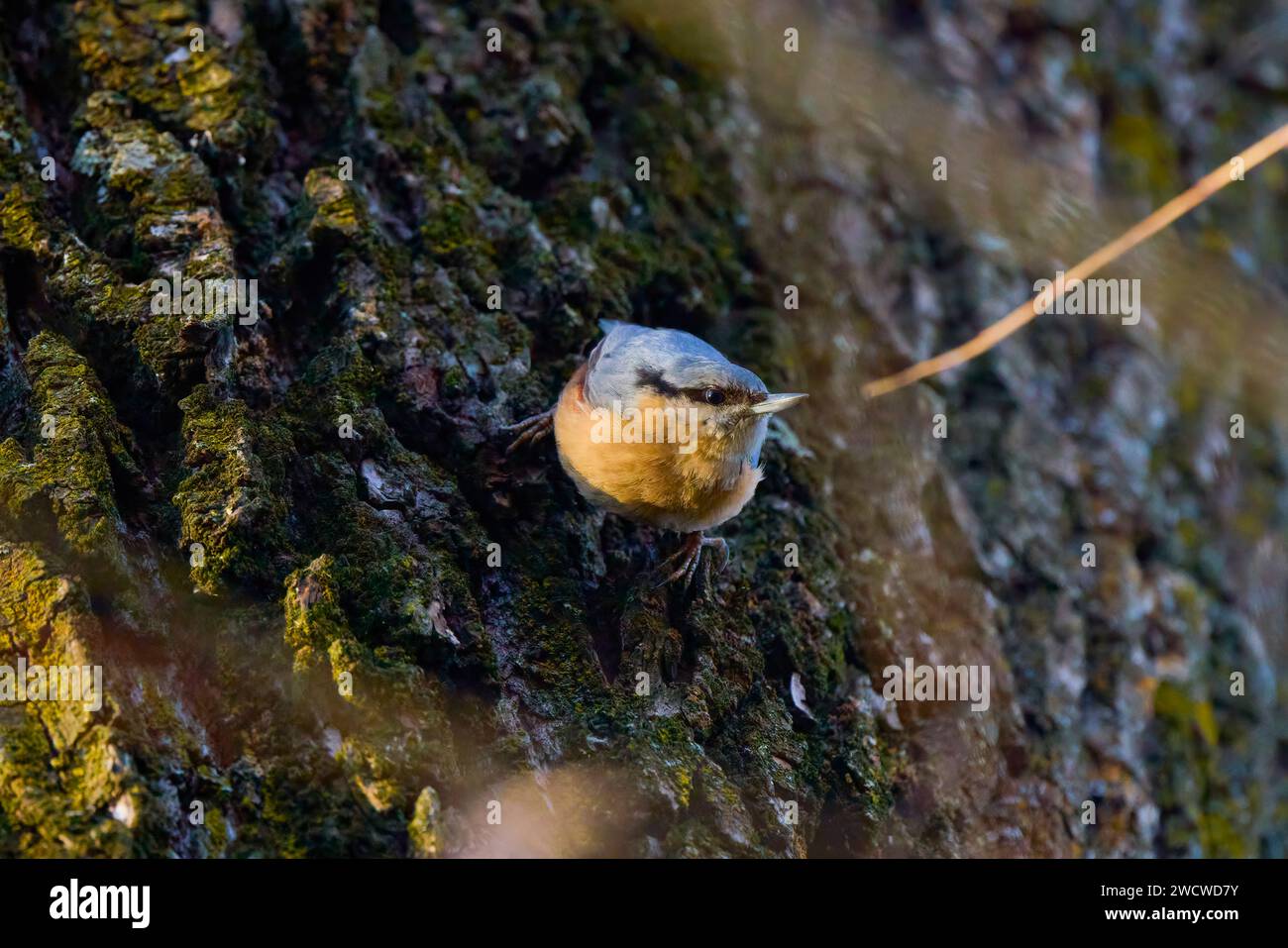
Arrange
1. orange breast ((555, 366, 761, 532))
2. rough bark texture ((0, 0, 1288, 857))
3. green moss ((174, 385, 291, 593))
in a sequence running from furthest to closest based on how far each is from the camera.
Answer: orange breast ((555, 366, 761, 532)) → green moss ((174, 385, 291, 593)) → rough bark texture ((0, 0, 1288, 857))

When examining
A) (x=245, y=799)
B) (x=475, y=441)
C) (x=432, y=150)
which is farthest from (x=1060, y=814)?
(x=432, y=150)

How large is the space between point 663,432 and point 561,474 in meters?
0.36

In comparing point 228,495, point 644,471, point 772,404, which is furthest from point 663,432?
point 228,495

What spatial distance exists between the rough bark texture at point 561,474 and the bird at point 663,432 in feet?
0.51

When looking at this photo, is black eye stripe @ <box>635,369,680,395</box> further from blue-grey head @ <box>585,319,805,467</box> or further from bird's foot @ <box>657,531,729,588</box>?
bird's foot @ <box>657,531,729,588</box>

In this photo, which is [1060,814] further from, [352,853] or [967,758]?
[352,853]

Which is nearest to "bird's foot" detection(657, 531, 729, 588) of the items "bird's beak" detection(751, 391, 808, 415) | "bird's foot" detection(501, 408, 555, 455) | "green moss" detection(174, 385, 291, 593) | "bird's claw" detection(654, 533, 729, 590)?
"bird's claw" detection(654, 533, 729, 590)

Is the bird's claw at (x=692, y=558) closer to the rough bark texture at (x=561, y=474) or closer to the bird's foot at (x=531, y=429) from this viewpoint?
the rough bark texture at (x=561, y=474)

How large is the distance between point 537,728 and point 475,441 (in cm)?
86

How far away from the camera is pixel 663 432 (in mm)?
3260

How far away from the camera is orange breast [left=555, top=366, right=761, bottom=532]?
318 cm

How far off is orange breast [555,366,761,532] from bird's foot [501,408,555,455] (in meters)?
0.06

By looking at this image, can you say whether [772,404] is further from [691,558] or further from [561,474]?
[561,474]

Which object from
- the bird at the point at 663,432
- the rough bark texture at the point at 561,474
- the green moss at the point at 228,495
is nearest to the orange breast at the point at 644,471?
the bird at the point at 663,432
